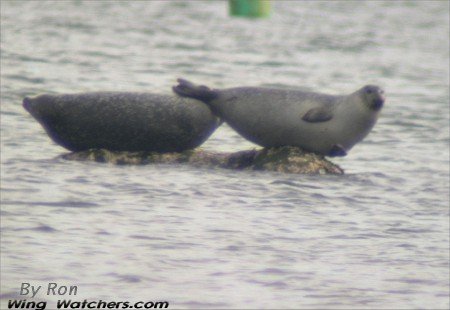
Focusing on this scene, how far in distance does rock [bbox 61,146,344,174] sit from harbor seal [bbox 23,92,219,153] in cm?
9

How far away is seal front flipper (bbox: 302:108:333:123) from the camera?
44.4 feet

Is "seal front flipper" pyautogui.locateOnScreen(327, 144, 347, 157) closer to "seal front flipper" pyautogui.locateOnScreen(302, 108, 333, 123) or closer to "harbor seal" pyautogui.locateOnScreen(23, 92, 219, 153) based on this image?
"seal front flipper" pyautogui.locateOnScreen(302, 108, 333, 123)

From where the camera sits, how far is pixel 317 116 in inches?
533

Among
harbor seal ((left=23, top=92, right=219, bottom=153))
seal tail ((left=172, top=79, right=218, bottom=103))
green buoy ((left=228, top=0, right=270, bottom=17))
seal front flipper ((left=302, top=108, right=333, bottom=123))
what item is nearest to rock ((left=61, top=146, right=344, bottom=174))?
harbor seal ((left=23, top=92, right=219, bottom=153))

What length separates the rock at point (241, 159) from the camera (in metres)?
13.6

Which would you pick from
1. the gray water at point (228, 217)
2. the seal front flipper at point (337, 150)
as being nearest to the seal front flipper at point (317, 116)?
the seal front flipper at point (337, 150)

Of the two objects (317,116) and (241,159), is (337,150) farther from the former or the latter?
(241,159)

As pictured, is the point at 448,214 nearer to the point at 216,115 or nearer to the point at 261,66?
the point at 216,115

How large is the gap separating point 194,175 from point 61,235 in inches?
126

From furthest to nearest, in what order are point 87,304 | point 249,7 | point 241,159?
point 249,7
point 241,159
point 87,304

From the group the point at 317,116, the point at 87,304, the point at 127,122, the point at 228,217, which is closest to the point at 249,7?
the point at 127,122

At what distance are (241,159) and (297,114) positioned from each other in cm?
70

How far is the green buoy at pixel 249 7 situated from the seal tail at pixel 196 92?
22787 millimetres

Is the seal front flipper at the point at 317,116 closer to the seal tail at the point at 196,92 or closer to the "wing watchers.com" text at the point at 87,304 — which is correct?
the seal tail at the point at 196,92
